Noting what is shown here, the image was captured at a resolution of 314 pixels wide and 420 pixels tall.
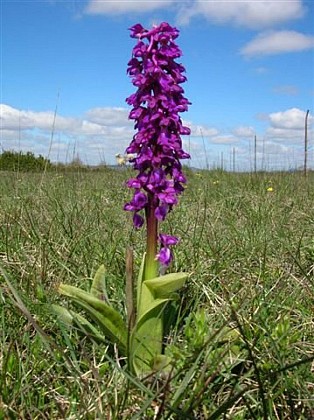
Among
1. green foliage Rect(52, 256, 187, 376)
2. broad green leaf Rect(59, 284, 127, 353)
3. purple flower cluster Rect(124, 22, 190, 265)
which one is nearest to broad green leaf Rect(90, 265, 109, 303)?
green foliage Rect(52, 256, 187, 376)

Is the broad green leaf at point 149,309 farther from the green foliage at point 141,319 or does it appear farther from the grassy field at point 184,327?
the grassy field at point 184,327

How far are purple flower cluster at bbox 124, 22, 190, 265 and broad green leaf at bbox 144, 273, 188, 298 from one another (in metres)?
0.24

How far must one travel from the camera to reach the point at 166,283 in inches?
81.4

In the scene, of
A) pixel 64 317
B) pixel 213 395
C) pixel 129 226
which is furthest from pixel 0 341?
pixel 129 226

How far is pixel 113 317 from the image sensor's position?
2107 mm

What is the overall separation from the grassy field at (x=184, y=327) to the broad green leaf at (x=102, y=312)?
4.6 inches

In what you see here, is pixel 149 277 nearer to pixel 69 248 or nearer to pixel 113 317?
pixel 113 317

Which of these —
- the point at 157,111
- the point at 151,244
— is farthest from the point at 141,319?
the point at 157,111

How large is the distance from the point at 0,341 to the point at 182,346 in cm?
78

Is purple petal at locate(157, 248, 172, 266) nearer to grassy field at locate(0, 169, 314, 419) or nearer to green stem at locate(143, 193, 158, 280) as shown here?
green stem at locate(143, 193, 158, 280)

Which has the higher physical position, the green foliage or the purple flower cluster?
the purple flower cluster

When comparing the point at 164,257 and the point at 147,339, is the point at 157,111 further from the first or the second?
the point at 147,339

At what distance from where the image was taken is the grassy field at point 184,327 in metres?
1.84

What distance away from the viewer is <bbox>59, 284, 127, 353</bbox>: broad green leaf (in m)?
2.07
